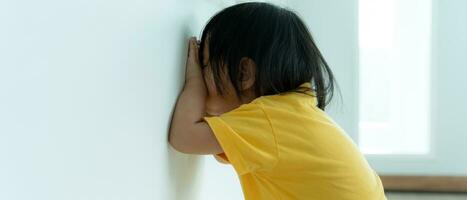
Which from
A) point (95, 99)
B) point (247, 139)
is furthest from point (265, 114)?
point (95, 99)

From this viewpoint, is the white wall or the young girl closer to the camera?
the white wall

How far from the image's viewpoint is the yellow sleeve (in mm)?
624

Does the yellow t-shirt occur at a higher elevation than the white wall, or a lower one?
lower

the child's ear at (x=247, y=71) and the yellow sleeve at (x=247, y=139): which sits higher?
the child's ear at (x=247, y=71)

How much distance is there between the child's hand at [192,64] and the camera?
691 millimetres

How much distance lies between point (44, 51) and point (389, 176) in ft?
4.08

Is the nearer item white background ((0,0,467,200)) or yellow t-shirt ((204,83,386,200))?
white background ((0,0,467,200))

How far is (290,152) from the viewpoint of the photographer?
2.15 ft

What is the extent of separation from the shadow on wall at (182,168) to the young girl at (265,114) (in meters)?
0.01

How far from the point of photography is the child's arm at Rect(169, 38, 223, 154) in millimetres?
632

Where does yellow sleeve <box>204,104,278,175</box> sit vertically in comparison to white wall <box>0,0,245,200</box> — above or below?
below

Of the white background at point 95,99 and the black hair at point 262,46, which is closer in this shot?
the white background at point 95,99

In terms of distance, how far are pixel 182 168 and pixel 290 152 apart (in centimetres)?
14

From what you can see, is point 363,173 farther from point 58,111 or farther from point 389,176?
point 389,176
